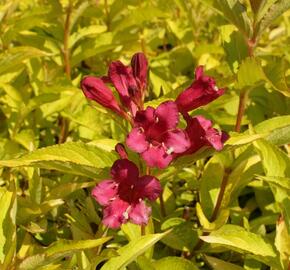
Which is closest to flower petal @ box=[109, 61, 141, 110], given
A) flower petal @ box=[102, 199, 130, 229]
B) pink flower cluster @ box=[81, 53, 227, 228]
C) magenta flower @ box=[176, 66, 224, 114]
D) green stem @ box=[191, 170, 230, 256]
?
pink flower cluster @ box=[81, 53, 227, 228]

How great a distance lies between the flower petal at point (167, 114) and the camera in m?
1.12

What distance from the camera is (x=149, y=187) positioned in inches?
44.4

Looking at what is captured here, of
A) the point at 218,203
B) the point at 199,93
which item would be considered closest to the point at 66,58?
the point at 218,203

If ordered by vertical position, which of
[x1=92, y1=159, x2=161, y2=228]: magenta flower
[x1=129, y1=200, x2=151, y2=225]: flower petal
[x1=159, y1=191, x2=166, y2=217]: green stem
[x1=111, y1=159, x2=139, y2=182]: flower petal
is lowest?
[x1=159, y1=191, x2=166, y2=217]: green stem

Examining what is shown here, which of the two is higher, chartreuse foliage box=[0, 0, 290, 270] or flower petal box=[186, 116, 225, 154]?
flower petal box=[186, 116, 225, 154]

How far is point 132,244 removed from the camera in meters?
1.23

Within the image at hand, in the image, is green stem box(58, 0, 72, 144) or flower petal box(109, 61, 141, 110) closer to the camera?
flower petal box(109, 61, 141, 110)

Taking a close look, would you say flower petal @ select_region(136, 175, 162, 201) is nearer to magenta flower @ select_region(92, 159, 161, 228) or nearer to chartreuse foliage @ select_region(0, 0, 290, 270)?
magenta flower @ select_region(92, 159, 161, 228)

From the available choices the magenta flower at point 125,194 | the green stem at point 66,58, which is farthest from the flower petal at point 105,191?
the green stem at point 66,58

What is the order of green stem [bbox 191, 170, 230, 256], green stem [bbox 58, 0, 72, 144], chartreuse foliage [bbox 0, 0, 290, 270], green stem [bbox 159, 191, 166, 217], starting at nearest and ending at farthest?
chartreuse foliage [bbox 0, 0, 290, 270] → green stem [bbox 191, 170, 230, 256] → green stem [bbox 159, 191, 166, 217] → green stem [bbox 58, 0, 72, 144]

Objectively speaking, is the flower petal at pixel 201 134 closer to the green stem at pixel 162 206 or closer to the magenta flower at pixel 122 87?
the magenta flower at pixel 122 87

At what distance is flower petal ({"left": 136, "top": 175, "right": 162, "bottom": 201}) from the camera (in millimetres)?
1124

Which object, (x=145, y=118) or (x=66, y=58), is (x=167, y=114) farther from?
(x=66, y=58)

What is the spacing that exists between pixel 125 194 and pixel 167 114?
0.66 ft
